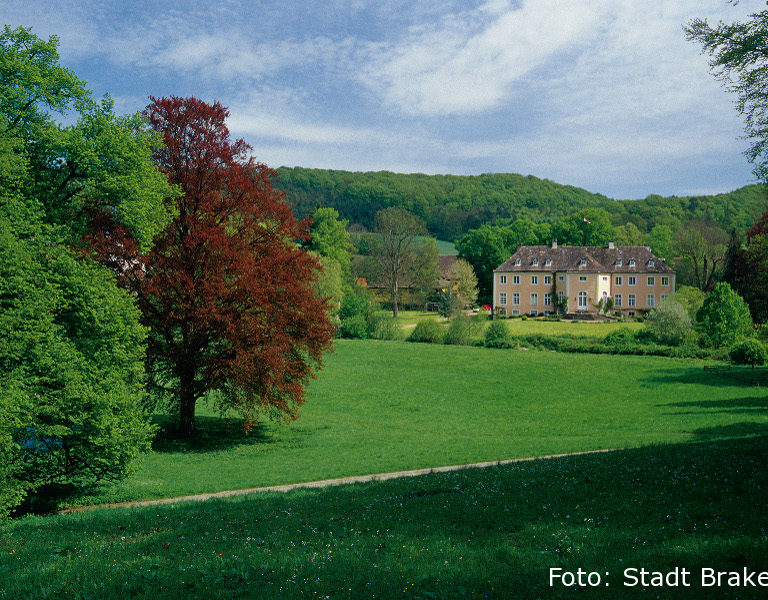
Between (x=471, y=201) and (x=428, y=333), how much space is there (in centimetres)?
10495

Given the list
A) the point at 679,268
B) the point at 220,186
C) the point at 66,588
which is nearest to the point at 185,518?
the point at 66,588

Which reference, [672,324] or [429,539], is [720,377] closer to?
[672,324]

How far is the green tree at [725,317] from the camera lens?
146 ft

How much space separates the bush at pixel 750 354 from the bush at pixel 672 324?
8.56 m

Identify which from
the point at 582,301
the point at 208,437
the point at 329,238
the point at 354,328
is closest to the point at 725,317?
the point at 354,328

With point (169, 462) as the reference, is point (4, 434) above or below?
above

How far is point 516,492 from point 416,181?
520 feet

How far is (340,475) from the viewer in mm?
17188

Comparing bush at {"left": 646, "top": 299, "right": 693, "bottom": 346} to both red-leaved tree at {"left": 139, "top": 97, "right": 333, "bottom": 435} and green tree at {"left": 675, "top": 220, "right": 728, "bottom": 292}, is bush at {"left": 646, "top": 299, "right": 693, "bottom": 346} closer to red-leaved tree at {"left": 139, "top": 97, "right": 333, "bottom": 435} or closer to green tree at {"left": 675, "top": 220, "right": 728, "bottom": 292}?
green tree at {"left": 675, "top": 220, "right": 728, "bottom": 292}

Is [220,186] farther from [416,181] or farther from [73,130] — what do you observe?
[416,181]

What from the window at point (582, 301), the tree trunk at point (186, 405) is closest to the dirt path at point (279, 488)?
the tree trunk at point (186, 405)

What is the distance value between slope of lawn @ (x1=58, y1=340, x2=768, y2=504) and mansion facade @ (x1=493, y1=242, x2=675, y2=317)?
38424mm

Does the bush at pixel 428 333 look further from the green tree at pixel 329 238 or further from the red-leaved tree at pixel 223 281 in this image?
the red-leaved tree at pixel 223 281

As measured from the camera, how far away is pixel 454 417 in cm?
2905
